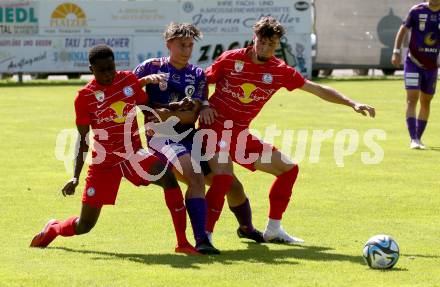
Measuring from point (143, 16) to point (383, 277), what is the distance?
85.3ft

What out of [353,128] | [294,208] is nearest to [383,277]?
[294,208]

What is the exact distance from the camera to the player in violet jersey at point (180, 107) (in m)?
8.74

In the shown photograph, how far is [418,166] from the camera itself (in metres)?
14.3

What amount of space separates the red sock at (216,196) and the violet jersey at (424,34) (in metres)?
8.59

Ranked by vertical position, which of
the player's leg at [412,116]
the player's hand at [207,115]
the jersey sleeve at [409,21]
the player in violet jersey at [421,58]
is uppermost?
the player's hand at [207,115]

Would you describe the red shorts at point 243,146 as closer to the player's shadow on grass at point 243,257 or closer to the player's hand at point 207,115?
the player's hand at point 207,115

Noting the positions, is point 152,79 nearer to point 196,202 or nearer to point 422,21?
point 196,202

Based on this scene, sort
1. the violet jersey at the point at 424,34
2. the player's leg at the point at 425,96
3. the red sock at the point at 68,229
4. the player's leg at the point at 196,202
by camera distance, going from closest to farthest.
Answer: the player's leg at the point at 196,202 < the red sock at the point at 68,229 < the player's leg at the point at 425,96 < the violet jersey at the point at 424,34

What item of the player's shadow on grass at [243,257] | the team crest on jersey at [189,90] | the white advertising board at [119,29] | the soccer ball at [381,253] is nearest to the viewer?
the soccer ball at [381,253]

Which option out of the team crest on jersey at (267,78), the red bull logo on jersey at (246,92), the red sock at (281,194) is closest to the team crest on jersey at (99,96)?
the red bull logo on jersey at (246,92)

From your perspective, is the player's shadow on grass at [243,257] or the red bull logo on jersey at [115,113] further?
the red bull logo on jersey at [115,113]

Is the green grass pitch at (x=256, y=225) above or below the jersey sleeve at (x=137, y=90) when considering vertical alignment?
below

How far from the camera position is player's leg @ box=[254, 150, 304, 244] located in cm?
942

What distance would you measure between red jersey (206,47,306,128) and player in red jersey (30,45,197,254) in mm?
831
